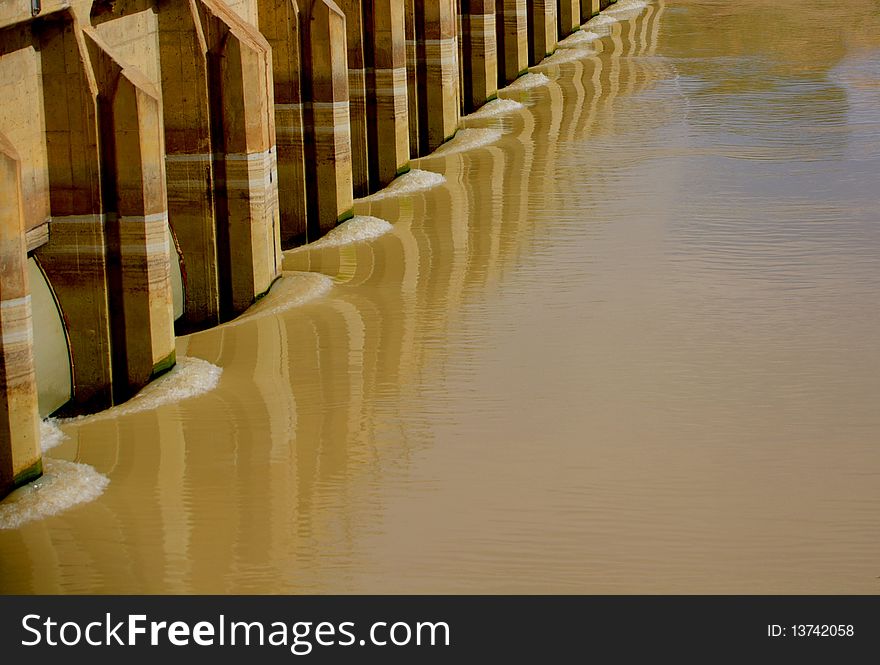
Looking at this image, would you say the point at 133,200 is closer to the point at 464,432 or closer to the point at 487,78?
the point at 464,432

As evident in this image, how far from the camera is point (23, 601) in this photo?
10.5 m

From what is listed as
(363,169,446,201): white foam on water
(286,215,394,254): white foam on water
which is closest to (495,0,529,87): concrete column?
(363,169,446,201): white foam on water

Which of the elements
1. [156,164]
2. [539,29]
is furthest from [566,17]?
[156,164]

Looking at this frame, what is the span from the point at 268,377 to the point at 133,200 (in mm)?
2106

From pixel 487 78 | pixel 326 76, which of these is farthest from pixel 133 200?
pixel 487 78

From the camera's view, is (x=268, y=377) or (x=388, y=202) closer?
(x=268, y=377)

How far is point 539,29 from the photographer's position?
37.0 metres

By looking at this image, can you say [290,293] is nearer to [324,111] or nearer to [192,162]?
[192,162]

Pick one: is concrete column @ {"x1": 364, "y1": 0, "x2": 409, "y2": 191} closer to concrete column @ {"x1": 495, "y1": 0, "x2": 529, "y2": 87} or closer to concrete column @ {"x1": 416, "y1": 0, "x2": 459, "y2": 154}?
concrete column @ {"x1": 416, "y1": 0, "x2": 459, "y2": 154}

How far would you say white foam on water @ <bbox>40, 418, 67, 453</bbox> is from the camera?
44.2ft

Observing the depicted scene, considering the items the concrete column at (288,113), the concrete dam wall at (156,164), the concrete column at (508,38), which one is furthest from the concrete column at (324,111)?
the concrete column at (508,38)

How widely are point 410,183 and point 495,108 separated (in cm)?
721

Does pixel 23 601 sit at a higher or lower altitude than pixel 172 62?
lower

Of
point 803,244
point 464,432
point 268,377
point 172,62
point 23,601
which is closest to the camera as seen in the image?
point 23,601
